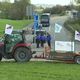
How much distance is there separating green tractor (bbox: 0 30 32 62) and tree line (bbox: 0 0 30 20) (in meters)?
86.7

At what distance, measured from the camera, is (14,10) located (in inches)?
4557

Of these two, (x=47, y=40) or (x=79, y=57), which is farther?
(x=47, y=40)

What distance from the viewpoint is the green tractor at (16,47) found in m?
21.8

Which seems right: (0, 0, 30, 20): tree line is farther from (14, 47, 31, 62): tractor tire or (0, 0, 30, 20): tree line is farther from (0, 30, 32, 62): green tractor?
(14, 47, 31, 62): tractor tire

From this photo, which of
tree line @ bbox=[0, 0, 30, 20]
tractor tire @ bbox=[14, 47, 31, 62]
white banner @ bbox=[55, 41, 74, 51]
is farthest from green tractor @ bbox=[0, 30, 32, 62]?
tree line @ bbox=[0, 0, 30, 20]

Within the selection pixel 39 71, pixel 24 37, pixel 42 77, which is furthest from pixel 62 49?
pixel 42 77

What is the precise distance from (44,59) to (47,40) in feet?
41.9

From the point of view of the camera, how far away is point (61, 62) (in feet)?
72.5

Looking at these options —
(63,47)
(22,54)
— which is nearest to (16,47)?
(22,54)

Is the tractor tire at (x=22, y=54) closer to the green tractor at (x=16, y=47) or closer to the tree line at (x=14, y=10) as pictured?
the green tractor at (x=16, y=47)

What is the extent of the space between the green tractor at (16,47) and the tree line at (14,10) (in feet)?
285

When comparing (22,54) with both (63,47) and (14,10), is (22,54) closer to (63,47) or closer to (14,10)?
(63,47)

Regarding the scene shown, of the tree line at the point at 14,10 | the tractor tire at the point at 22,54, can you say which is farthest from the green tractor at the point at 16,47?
the tree line at the point at 14,10

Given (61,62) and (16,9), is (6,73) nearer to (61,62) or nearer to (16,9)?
(61,62)
